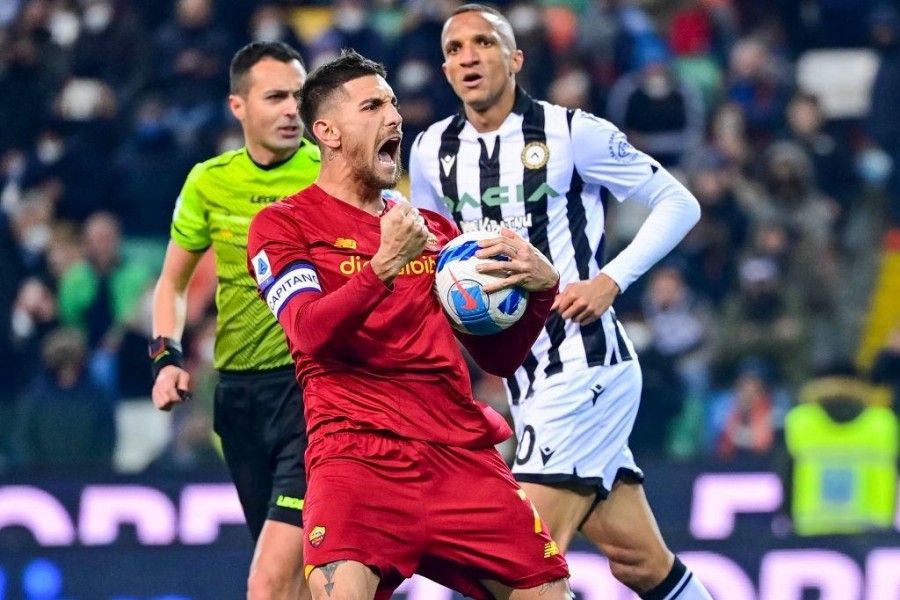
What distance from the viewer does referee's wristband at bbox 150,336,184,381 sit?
6449 millimetres

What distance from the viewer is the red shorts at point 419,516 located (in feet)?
16.0

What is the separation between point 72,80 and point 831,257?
644 cm

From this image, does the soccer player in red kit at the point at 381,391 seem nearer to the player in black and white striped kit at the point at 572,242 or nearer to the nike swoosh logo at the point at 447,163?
the player in black and white striped kit at the point at 572,242

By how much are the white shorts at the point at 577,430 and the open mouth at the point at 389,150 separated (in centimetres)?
144

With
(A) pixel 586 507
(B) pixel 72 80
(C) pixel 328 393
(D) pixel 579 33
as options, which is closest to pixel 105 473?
(A) pixel 586 507

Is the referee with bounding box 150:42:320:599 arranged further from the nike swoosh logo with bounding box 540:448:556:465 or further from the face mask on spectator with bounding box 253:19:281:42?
the face mask on spectator with bounding box 253:19:281:42

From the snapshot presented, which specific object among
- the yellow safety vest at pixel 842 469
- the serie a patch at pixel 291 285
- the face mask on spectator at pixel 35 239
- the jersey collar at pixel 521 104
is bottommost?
the yellow safety vest at pixel 842 469

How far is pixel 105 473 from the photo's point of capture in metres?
9.37

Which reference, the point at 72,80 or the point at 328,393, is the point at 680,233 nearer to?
the point at 328,393

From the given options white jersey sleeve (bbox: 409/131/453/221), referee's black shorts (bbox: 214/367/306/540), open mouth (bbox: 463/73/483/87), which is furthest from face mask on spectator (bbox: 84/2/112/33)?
open mouth (bbox: 463/73/483/87)

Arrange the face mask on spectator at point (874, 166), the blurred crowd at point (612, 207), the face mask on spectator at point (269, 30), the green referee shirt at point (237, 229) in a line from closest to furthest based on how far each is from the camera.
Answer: the green referee shirt at point (237, 229), the blurred crowd at point (612, 207), the face mask on spectator at point (874, 166), the face mask on spectator at point (269, 30)

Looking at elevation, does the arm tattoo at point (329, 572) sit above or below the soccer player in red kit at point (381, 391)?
below

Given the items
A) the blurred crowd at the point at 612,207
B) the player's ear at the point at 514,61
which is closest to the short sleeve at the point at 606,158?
the player's ear at the point at 514,61

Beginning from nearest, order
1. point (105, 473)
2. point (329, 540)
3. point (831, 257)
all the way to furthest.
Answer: point (329, 540) < point (105, 473) < point (831, 257)
